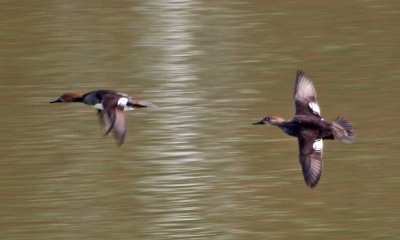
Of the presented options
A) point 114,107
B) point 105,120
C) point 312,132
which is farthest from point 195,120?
point 312,132

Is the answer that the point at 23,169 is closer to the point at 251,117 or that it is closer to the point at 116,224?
the point at 116,224

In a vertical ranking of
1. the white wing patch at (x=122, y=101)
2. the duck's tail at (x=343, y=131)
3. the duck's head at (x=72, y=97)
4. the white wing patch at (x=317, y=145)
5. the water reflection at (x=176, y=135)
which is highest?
the white wing patch at (x=122, y=101)

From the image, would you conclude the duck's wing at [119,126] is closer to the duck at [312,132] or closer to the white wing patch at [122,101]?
the white wing patch at [122,101]

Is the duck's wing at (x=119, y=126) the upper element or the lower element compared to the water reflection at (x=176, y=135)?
upper

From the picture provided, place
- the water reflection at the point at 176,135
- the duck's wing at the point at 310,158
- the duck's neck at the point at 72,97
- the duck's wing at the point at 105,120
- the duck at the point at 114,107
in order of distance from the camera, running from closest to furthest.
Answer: the duck's wing at the point at 310,158
the duck at the point at 114,107
the duck's wing at the point at 105,120
the water reflection at the point at 176,135
the duck's neck at the point at 72,97

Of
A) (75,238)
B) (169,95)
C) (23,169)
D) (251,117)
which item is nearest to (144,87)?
(169,95)

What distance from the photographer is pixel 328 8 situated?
16172 millimetres

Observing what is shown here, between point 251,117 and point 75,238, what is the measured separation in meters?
2.75

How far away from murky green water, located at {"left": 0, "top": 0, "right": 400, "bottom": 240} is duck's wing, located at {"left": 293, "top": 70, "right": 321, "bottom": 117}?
0.71m

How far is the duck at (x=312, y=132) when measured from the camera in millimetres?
10367

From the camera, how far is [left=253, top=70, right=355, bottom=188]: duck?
10.4 metres

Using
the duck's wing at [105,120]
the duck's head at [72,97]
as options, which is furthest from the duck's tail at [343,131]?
the duck's head at [72,97]

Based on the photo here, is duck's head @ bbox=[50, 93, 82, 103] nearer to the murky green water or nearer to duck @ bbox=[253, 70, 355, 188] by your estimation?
the murky green water

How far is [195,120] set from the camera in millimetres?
12938
